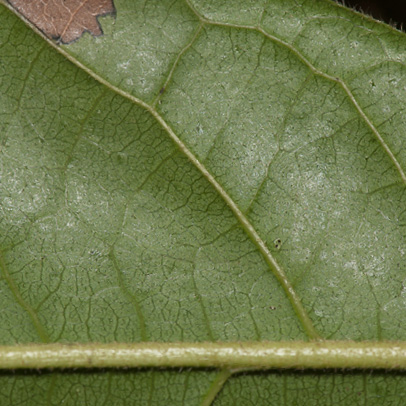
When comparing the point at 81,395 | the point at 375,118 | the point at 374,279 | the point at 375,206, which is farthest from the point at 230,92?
the point at 81,395

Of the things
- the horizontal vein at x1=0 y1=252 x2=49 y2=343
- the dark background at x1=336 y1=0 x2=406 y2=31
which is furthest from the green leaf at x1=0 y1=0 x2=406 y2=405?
the dark background at x1=336 y1=0 x2=406 y2=31

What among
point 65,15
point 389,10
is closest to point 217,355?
point 65,15

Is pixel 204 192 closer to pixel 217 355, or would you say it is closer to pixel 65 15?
pixel 217 355

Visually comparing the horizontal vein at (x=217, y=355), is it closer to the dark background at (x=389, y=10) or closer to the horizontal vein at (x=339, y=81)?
the horizontal vein at (x=339, y=81)

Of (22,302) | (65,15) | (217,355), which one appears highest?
(65,15)

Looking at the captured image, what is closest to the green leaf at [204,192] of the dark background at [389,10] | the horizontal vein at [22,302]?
the horizontal vein at [22,302]

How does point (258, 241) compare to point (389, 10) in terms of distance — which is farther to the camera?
point (389, 10)

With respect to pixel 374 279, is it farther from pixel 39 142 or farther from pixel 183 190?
pixel 39 142
